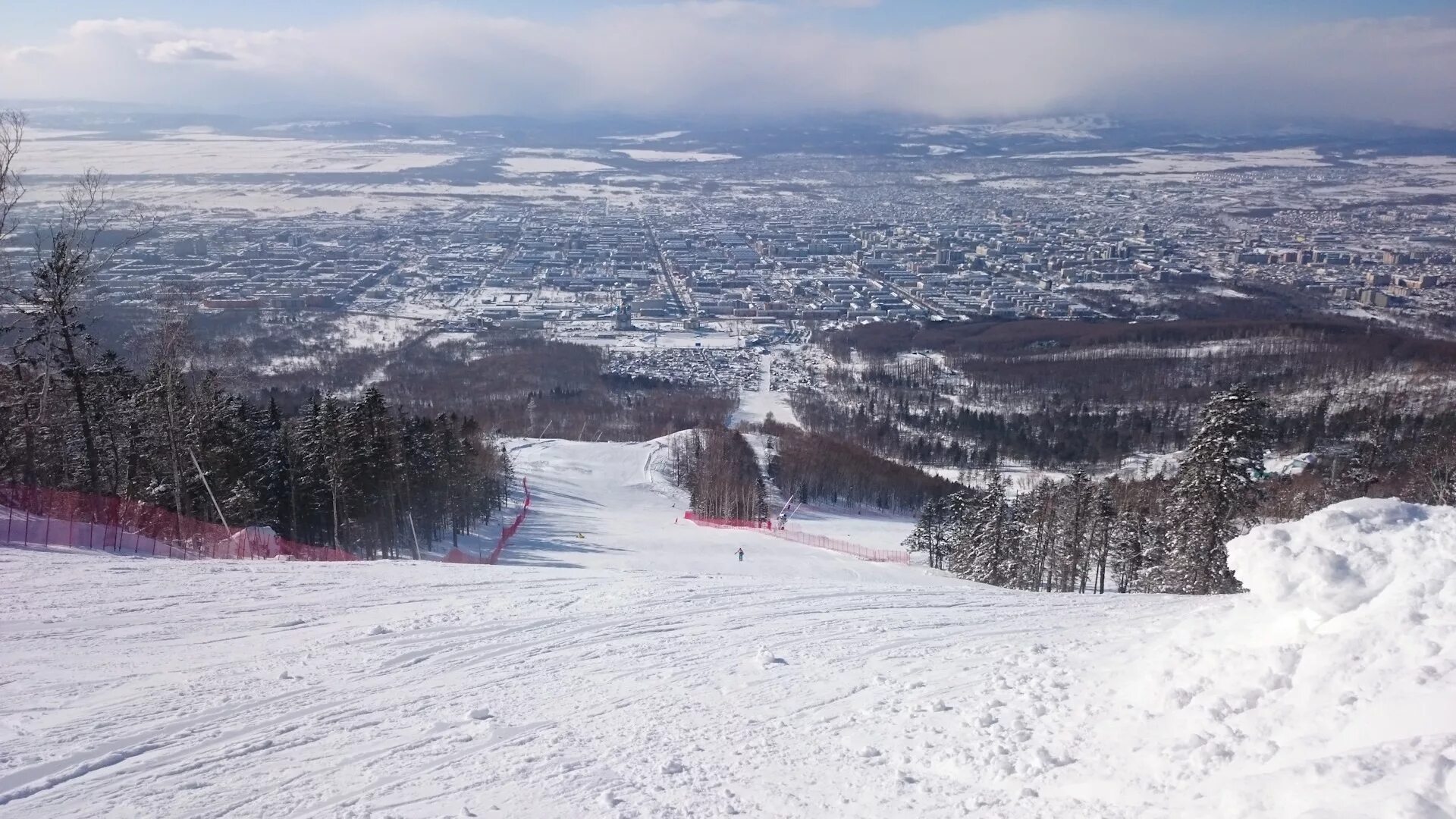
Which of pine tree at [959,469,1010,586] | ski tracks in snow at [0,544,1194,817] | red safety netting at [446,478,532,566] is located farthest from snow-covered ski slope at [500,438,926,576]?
ski tracks in snow at [0,544,1194,817]

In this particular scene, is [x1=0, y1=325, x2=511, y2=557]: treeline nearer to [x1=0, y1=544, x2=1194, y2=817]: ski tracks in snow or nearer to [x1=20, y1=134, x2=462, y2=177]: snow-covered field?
[x1=0, y1=544, x2=1194, y2=817]: ski tracks in snow

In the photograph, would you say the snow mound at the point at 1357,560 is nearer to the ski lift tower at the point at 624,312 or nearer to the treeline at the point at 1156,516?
the treeline at the point at 1156,516

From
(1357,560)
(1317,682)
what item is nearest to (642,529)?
(1357,560)

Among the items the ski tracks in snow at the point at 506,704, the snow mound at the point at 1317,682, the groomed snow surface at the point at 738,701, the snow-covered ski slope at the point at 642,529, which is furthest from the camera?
the snow-covered ski slope at the point at 642,529

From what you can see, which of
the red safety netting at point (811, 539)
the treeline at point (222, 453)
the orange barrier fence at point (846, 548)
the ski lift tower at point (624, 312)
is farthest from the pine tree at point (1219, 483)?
the ski lift tower at point (624, 312)

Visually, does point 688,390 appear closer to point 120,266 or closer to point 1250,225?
point 120,266

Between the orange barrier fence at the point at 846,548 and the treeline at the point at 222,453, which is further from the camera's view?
the orange barrier fence at the point at 846,548

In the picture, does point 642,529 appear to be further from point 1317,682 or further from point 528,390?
point 528,390
